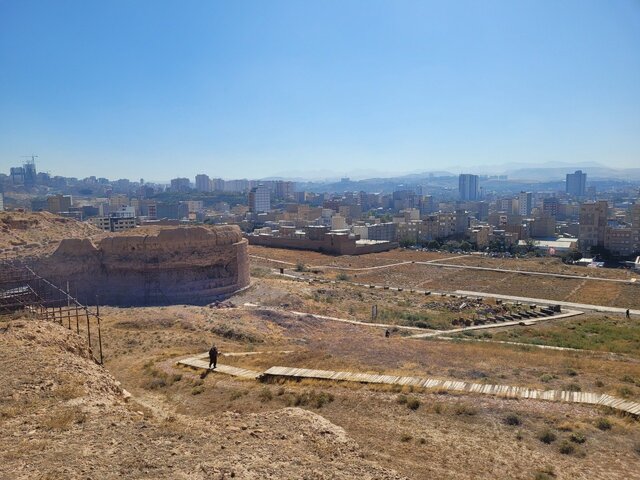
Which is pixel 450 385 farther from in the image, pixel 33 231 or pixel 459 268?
pixel 459 268

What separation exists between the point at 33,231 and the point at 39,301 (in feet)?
61.7

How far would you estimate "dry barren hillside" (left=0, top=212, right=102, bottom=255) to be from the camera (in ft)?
100

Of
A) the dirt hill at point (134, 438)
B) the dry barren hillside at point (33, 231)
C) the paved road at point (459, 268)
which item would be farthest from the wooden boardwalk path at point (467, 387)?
the paved road at point (459, 268)

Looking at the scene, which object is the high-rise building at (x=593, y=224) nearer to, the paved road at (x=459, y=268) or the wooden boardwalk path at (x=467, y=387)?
the paved road at (x=459, y=268)

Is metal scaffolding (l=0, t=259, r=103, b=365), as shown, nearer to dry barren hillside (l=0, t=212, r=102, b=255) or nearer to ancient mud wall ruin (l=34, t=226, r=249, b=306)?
ancient mud wall ruin (l=34, t=226, r=249, b=306)

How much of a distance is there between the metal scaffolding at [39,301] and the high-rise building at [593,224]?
74.7 metres

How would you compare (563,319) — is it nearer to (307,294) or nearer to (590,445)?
(307,294)

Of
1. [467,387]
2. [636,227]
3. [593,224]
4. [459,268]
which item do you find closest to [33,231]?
[467,387]

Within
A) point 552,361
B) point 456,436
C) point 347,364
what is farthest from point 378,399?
point 552,361

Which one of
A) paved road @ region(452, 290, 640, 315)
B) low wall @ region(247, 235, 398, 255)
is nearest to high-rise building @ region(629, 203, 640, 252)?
low wall @ region(247, 235, 398, 255)

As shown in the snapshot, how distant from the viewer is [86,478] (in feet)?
24.1

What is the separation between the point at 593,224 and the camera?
77562 mm

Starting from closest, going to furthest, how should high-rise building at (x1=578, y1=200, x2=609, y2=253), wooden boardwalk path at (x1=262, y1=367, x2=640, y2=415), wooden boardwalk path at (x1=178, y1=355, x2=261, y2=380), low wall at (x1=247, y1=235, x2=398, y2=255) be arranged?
wooden boardwalk path at (x1=262, y1=367, x2=640, y2=415), wooden boardwalk path at (x1=178, y1=355, x2=261, y2=380), low wall at (x1=247, y1=235, x2=398, y2=255), high-rise building at (x1=578, y1=200, x2=609, y2=253)

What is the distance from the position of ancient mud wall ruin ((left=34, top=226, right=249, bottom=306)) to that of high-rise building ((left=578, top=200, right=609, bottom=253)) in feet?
220
